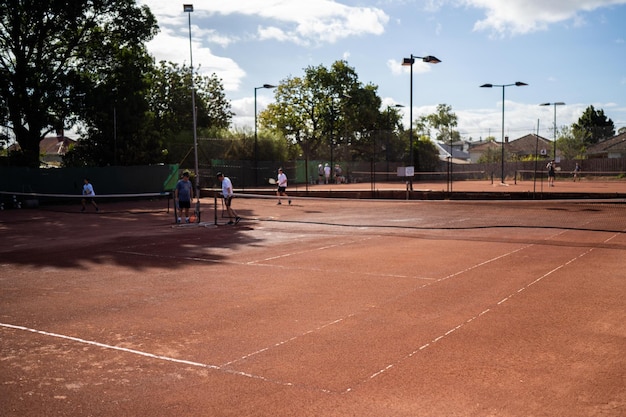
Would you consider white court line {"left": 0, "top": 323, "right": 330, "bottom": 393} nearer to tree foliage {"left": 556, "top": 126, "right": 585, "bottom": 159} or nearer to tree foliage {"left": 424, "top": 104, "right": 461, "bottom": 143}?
tree foliage {"left": 556, "top": 126, "right": 585, "bottom": 159}

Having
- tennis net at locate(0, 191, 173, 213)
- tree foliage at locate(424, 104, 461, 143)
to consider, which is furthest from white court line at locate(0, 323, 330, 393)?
tree foliage at locate(424, 104, 461, 143)

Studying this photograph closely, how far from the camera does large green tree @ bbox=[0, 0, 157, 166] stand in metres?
32.9

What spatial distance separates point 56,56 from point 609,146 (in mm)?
53226

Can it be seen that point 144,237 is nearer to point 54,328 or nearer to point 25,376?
point 54,328

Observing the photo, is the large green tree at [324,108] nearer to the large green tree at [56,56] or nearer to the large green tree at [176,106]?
the large green tree at [176,106]

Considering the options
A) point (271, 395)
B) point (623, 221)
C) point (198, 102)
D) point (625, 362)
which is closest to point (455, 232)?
point (623, 221)

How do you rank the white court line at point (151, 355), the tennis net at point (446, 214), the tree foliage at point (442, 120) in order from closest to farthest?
the white court line at point (151, 355), the tennis net at point (446, 214), the tree foliage at point (442, 120)

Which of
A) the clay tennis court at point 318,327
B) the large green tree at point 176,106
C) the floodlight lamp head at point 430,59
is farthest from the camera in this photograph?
the large green tree at point 176,106

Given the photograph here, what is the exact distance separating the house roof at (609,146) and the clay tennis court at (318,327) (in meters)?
50.4

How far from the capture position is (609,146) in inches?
2424

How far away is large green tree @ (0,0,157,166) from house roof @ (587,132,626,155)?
45.9 metres

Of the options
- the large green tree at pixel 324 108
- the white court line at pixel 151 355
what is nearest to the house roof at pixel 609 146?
the large green tree at pixel 324 108

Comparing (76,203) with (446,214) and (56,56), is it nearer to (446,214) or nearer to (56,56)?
(56,56)

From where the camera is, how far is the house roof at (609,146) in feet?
195
